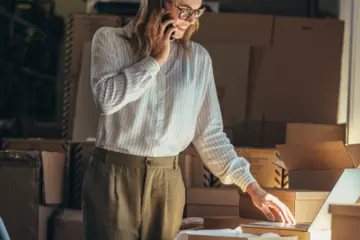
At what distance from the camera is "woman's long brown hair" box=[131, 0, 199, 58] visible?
2062mm

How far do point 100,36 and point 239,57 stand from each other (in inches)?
70.9

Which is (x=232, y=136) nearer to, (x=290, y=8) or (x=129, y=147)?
(x=290, y=8)

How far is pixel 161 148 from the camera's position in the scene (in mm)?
2076

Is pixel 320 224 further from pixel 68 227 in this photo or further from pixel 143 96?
pixel 68 227

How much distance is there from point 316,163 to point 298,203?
12.6 inches

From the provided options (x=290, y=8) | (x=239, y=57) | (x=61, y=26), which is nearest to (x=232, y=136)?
(x=239, y=57)

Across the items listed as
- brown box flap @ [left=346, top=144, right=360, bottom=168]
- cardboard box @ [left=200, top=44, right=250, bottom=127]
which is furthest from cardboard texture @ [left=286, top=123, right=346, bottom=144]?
brown box flap @ [left=346, top=144, right=360, bottom=168]

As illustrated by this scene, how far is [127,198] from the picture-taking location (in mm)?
2035

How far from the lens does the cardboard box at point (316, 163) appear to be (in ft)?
8.16

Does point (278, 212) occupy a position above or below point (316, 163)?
→ below

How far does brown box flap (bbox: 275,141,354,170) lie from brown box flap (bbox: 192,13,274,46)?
4.27 ft

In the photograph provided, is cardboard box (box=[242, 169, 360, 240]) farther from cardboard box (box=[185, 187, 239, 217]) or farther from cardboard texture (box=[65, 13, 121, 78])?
cardboard texture (box=[65, 13, 121, 78])

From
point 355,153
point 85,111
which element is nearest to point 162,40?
point 355,153

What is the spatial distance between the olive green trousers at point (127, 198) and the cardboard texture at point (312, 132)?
5.10ft
